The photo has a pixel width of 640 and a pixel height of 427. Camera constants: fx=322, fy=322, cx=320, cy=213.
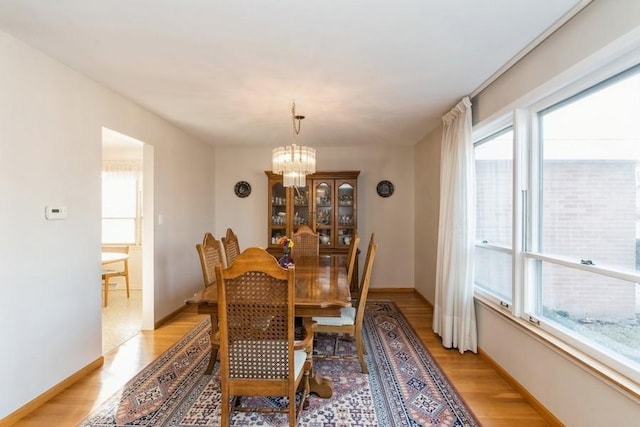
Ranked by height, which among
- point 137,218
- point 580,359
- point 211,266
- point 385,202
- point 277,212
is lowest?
point 580,359

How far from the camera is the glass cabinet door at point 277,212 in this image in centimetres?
505

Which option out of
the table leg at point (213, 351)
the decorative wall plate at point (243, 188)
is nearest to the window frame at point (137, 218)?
the decorative wall plate at point (243, 188)

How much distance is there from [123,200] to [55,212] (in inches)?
127

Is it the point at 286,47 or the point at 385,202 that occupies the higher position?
the point at 286,47

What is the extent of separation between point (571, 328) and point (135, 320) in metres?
4.25

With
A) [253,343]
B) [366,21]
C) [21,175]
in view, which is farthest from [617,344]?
[21,175]

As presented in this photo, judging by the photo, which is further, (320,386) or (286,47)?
(320,386)

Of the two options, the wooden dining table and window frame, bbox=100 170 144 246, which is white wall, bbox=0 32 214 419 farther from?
window frame, bbox=100 170 144 246

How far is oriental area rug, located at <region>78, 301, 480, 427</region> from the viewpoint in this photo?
6.58 feet

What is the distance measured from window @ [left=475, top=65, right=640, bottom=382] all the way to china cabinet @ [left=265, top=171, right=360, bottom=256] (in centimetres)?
247

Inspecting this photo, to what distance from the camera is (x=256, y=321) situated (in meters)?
1.68

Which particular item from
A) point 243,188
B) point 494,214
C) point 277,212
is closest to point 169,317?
point 277,212

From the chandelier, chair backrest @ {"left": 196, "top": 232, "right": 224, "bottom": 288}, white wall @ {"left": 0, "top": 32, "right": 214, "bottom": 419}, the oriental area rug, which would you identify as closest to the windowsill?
the oriental area rug

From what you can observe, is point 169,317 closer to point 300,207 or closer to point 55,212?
point 55,212
